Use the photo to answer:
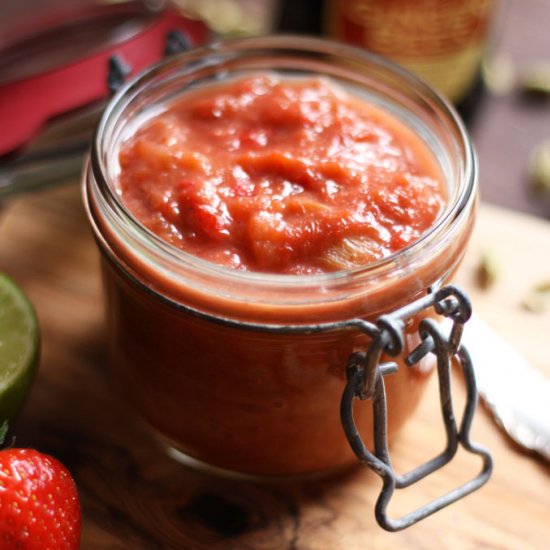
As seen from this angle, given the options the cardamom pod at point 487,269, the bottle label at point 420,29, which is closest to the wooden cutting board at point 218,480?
the cardamom pod at point 487,269

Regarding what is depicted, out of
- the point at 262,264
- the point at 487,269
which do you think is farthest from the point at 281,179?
the point at 487,269

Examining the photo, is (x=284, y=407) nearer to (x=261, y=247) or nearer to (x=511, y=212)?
(x=261, y=247)

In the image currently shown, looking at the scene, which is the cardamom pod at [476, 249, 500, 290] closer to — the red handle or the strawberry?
the red handle

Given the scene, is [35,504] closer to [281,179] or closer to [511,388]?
[281,179]

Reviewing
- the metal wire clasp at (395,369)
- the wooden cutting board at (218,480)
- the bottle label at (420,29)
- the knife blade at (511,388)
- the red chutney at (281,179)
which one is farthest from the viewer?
the bottle label at (420,29)

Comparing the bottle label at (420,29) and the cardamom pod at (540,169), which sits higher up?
the bottle label at (420,29)

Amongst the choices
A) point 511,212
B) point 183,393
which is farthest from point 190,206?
point 511,212

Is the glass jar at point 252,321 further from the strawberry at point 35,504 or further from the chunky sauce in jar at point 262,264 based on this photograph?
the strawberry at point 35,504
